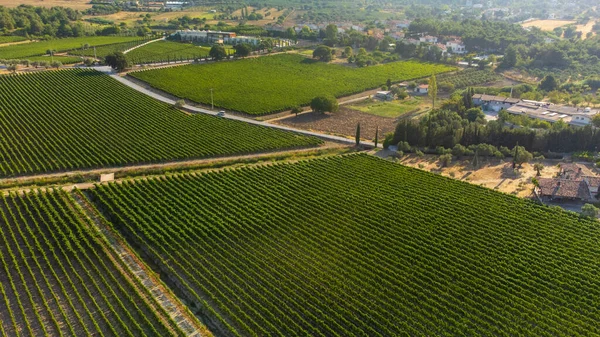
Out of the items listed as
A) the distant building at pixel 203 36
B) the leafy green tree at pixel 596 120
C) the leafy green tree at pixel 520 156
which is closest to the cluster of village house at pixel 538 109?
the leafy green tree at pixel 596 120

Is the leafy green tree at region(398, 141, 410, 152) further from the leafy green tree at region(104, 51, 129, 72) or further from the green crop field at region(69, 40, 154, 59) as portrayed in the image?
the green crop field at region(69, 40, 154, 59)

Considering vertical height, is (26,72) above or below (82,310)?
above

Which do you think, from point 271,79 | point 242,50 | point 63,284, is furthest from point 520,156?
point 242,50

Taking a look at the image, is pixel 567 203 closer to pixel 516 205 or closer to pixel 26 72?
pixel 516 205

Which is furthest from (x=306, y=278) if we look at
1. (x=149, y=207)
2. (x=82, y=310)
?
(x=149, y=207)

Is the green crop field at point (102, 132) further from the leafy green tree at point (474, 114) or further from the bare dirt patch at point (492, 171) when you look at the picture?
the leafy green tree at point (474, 114)

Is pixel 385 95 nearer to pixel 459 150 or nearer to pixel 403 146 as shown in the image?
pixel 403 146

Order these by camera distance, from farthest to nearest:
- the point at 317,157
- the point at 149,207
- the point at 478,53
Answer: the point at 478,53 < the point at 317,157 < the point at 149,207

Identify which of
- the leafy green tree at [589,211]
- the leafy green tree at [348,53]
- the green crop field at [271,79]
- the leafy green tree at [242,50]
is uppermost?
the leafy green tree at [242,50]
